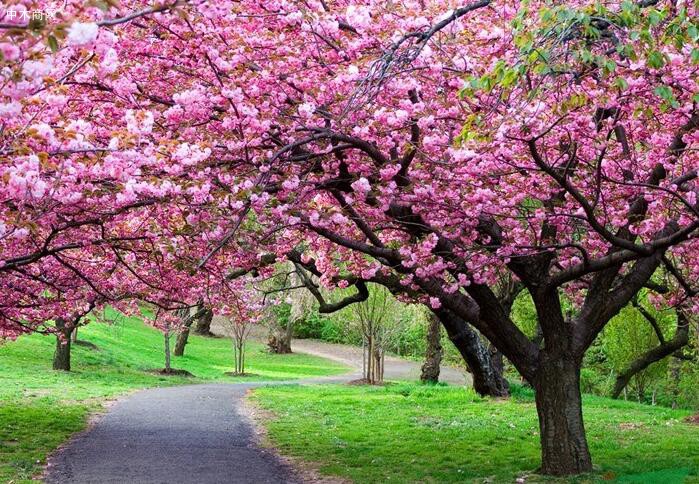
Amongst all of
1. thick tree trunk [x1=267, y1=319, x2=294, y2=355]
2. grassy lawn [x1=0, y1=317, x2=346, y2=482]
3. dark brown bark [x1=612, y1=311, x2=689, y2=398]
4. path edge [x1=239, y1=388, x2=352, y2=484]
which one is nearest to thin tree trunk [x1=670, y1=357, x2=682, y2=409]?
dark brown bark [x1=612, y1=311, x2=689, y2=398]

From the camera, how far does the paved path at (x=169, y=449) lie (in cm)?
966

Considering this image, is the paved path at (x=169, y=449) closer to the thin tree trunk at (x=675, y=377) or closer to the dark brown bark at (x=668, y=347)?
the dark brown bark at (x=668, y=347)

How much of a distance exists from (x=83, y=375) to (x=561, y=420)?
19.8 meters

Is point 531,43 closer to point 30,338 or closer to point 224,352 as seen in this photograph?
point 30,338

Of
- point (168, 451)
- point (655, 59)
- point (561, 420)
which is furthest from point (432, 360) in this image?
point (655, 59)

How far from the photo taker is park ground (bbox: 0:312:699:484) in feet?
33.7

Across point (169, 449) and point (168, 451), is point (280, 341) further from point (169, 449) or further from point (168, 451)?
point (168, 451)

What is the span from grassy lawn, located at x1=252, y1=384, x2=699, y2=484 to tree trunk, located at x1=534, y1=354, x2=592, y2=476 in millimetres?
303

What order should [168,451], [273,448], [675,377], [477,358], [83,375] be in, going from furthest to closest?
[675,377] < [83,375] < [477,358] < [273,448] < [168,451]

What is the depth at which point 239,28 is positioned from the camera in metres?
7.57

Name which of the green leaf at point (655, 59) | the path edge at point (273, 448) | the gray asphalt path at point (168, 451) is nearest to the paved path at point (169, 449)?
the gray asphalt path at point (168, 451)

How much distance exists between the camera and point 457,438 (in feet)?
43.9

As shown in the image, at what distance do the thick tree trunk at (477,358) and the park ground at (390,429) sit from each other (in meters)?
0.47

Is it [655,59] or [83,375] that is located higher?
[655,59]
